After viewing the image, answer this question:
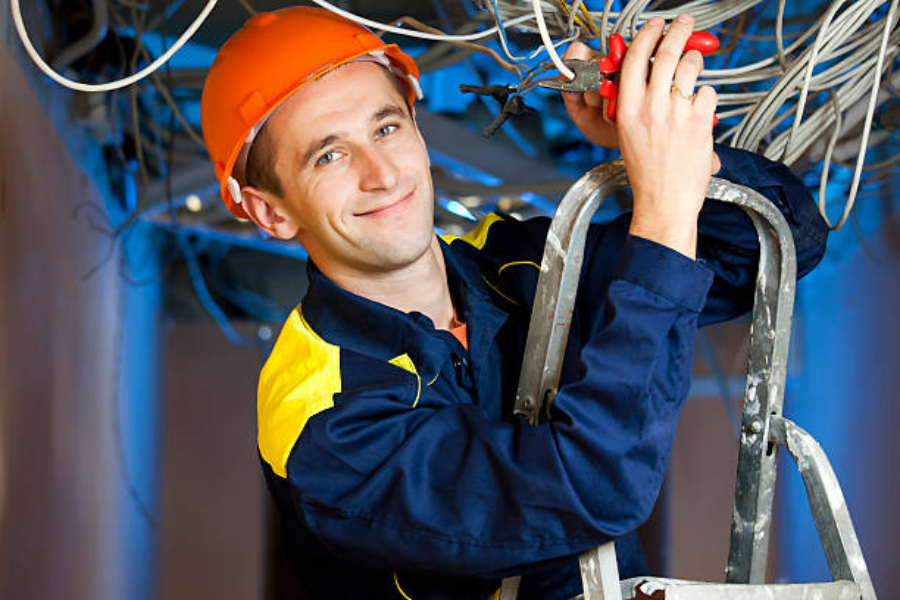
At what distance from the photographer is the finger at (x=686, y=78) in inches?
36.1

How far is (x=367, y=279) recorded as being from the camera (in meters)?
1.27

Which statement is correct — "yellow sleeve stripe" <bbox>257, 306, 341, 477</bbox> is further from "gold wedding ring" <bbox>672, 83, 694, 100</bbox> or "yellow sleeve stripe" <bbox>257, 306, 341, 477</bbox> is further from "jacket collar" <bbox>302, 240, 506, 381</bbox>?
"gold wedding ring" <bbox>672, 83, 694, 100</bbox>

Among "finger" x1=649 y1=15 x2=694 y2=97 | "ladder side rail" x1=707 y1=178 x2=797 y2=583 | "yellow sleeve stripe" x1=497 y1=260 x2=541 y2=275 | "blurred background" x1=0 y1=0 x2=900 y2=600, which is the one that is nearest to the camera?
"finger" x1=649 y1=15 x2=694 y2=97

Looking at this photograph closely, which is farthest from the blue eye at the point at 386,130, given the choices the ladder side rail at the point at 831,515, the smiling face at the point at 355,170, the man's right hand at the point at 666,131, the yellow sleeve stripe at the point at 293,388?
the ladder side rail at the point at 831,515

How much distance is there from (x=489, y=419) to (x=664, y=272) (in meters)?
0.25

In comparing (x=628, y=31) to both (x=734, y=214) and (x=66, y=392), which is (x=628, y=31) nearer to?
(x=734, y=214)

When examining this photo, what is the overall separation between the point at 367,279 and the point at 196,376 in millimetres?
3674

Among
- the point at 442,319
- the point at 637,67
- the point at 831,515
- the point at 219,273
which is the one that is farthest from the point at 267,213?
the point at 219,273

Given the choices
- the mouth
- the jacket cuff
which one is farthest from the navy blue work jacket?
the mouth

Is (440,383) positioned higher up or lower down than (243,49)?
lower down

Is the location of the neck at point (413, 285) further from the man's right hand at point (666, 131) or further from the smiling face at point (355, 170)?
the man's right hand at point (666, 131)

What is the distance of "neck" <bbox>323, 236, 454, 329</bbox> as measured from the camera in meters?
1.27

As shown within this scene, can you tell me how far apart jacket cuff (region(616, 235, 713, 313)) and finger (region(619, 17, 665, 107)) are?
14 centimetres

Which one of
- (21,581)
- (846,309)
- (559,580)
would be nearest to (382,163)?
(559,580)
